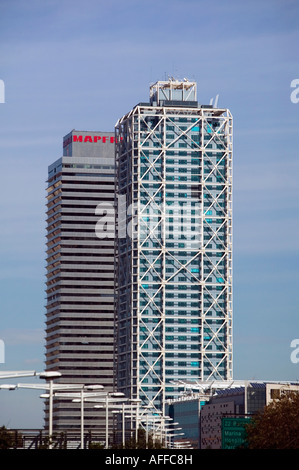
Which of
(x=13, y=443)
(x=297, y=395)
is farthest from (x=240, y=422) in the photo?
(x=13, y=443)
